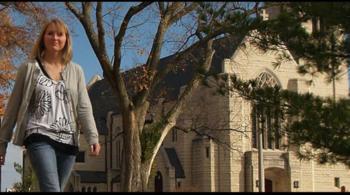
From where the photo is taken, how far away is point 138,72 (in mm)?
20562

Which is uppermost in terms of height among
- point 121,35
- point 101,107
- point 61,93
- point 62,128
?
point 101,107

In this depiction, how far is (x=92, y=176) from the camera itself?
6134 cm

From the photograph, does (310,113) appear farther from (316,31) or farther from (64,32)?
(64,32)

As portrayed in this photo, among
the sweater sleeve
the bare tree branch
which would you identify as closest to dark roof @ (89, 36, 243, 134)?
the bare tree branch

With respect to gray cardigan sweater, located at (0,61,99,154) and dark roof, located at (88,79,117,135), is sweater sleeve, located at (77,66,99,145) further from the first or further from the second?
dark roof, located at (88,79,117,135)

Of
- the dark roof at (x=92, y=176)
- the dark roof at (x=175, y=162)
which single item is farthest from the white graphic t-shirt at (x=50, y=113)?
the dark roof at (x=92, y=176)

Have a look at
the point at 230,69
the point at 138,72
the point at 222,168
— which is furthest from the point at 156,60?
the point at 222,168

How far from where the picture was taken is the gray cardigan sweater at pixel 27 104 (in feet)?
15.8

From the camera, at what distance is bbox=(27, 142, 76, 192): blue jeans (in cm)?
459

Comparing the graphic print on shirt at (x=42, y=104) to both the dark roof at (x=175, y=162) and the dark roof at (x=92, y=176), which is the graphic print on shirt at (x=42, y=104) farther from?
the dark roof at (x=92, y=176)

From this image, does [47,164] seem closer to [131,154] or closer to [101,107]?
[131,154]

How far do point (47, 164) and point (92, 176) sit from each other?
5762 centimetres

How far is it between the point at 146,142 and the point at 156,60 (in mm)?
2716

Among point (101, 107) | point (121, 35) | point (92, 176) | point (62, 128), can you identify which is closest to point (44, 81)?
point (62, 128)
